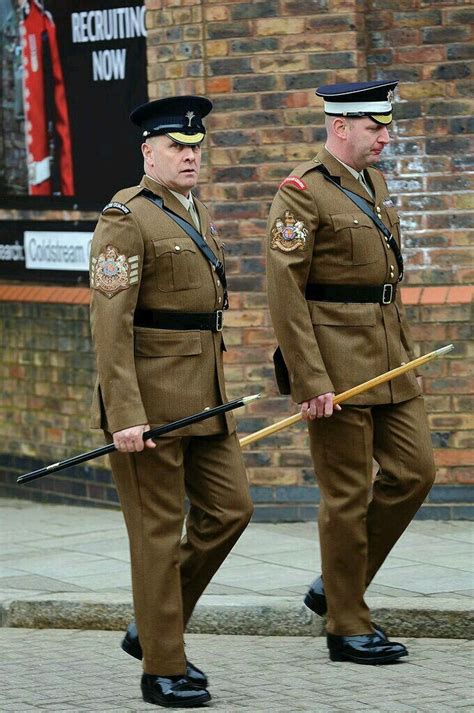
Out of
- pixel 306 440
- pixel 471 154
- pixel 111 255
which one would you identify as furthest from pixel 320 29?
pixel 111 255

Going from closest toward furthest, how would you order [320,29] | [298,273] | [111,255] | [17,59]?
[111,255], [298,273], [320,29], [17,59]

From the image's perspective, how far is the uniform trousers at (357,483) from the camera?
6.47 meters

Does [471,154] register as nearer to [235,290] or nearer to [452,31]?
[452,31]

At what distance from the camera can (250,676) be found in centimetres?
634

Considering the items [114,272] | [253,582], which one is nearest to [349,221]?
[114,272]

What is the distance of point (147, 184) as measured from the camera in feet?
20.1

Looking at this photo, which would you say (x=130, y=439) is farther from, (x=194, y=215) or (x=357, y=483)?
(x=357, y=483)

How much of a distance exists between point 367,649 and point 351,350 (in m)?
1.11

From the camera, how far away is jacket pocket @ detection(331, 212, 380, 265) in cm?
643

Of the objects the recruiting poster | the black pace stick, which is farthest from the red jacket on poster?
the black pace stick

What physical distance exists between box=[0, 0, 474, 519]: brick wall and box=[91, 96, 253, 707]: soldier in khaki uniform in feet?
9.97

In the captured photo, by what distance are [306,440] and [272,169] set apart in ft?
4.77

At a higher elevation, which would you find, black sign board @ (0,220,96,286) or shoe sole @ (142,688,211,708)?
black sign board @ (0,220,96,286)

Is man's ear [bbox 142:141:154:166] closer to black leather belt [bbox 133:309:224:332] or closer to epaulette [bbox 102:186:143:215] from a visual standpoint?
epaulette [bbox 102:186:143:215]
